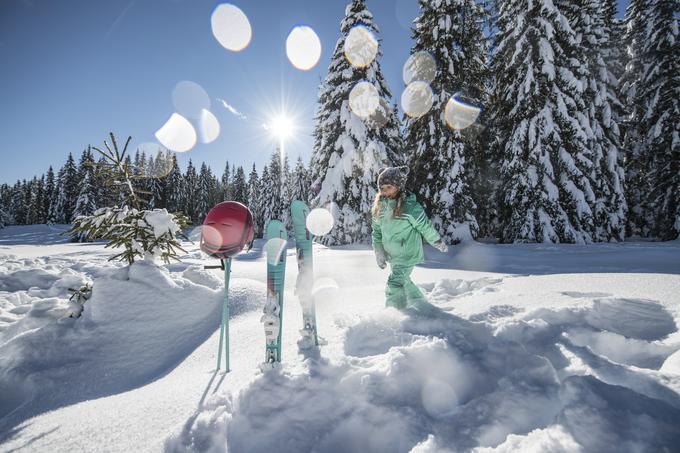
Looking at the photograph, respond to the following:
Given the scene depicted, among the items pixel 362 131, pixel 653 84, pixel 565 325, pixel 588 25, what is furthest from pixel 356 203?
pixel 653 84

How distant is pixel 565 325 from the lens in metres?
2.49

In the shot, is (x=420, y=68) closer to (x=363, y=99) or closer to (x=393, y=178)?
(x=363, y=99)

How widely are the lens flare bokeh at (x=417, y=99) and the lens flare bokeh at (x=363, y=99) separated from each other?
1.62 metres

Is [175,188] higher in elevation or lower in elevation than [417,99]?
higher

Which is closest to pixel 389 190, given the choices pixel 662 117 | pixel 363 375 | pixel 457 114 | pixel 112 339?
pixel 363 375

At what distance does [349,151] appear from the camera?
14.6m

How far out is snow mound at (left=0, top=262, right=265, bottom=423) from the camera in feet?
8.13

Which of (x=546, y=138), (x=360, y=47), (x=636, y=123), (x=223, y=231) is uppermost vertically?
(x=360, y=47)

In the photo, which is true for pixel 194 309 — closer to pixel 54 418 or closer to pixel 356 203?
pixel 54 418

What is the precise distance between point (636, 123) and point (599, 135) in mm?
5384

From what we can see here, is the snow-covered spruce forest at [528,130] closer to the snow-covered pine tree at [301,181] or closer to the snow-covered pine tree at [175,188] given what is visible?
the snow-covered pine tree at [301,181]

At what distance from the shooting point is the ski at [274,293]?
2.22 meters

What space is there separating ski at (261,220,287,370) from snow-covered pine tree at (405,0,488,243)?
10919 mm

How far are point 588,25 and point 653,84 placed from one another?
4.85 metres
